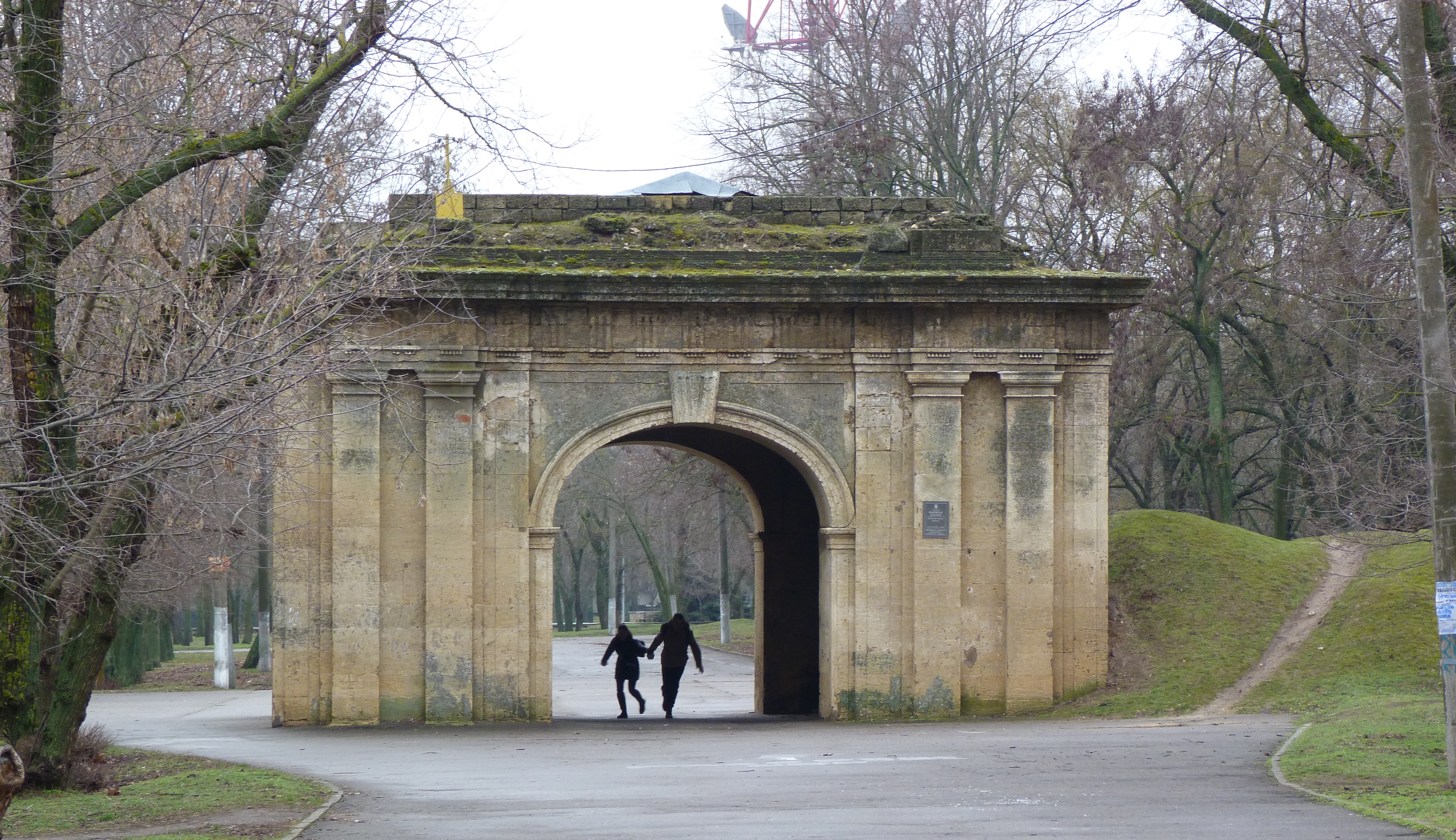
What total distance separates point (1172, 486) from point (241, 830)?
2963 centimetres

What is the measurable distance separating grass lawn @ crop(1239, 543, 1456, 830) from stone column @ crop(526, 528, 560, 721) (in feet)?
25.0

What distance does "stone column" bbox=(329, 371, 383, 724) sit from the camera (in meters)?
16.0

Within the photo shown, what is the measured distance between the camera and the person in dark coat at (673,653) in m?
19.2

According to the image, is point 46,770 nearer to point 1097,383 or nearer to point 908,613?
point 908,613

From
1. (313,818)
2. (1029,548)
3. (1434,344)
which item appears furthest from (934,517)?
(313,818)

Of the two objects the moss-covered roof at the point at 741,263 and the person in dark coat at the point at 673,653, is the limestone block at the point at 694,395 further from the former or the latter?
the person in dark coat at the point at 673,653

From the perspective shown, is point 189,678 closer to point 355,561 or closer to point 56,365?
point 355,561

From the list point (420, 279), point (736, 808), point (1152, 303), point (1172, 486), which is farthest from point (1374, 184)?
point (1172, 486)

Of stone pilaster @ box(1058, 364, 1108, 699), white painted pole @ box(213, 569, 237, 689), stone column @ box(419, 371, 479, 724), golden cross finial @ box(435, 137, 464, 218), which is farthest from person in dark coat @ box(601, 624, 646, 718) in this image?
white painted pole @ box(213, 569, 237, 689)

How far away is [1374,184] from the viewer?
1312 cm

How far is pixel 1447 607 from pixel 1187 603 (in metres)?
8.55

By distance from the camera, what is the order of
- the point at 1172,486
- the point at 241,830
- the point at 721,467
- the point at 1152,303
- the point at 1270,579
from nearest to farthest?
the point at 241,830 → the point at 1270,579 → the point at 721,467 → the point at 1152,303 → the point at 1172,486

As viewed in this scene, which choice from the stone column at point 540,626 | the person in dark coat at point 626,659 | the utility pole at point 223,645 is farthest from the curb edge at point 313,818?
the utility pole at point 223,645

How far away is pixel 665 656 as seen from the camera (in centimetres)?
1945
